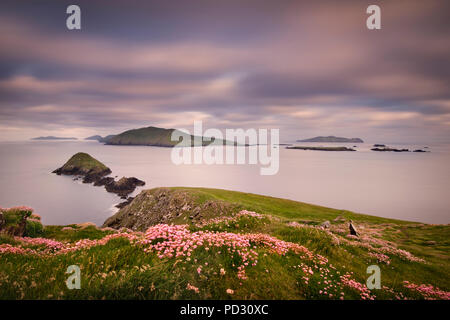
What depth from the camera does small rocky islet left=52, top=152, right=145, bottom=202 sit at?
102 meters

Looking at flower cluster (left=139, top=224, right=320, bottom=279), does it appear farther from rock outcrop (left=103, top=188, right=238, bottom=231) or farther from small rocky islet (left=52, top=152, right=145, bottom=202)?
small rocky islet (left=52, top=152, right=145, bottom=202)

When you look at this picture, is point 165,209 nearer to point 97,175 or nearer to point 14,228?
point 14,228

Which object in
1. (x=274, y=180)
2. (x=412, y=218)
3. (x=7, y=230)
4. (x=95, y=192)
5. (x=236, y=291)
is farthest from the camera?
(x=274, y=180)

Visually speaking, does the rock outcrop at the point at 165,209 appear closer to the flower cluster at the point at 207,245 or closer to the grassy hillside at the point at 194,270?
the flower cluster at the point at 207,245

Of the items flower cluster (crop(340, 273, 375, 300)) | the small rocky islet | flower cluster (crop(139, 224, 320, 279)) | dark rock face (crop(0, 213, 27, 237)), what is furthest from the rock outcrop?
the small rocky islet

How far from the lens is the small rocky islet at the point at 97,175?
102188 mm

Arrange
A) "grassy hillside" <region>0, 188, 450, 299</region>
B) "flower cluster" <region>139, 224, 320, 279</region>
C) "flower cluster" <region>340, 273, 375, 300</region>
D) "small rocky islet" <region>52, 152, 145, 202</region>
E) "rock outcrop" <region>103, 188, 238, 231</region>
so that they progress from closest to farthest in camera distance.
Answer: "grassy hillside" <region>0, 188, 450, 299</region> → "flower cluster" <region>340, 273, 375, 300</region> → "flower cluster" <region>139, 224, 320, 279</region> → "rock outcrop" <region>103, 188, 238, 231</region> → "small rocky islet" <region>52, 152, 145, 202</region>

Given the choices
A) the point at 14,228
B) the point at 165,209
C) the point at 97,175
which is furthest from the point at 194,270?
the point at 97,175

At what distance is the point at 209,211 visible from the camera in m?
33.0

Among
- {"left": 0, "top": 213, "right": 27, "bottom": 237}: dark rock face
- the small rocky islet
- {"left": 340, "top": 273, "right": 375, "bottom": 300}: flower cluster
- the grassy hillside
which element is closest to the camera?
the grassy hillside

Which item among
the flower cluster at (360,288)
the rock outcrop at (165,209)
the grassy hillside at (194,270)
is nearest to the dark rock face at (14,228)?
the grassy hillside at (194,270)

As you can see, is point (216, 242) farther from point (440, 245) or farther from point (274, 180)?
point (274, 180)
